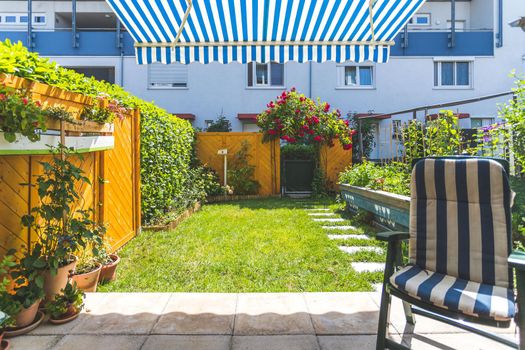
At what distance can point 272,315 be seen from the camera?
9.43ft

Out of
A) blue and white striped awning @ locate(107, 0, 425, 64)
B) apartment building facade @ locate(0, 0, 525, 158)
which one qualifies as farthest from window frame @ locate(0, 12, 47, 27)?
blue and white striped awning @ locate(107, 0, 425, 64)

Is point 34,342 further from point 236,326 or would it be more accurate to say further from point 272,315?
point 272,315

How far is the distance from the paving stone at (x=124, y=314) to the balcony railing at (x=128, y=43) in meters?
15.1

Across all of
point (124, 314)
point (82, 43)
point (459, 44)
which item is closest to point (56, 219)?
point (124, 314)

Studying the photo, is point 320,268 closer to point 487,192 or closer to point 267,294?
point 267,294

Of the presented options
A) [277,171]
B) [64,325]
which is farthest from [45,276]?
[277,171]

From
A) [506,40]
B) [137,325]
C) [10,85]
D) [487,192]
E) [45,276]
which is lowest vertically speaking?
[137,325]

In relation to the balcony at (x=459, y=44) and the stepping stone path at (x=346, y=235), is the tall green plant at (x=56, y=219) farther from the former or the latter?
the balcony at (x=459, y=44)

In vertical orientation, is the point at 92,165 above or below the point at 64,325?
above

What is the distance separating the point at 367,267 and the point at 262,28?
9.84 feet

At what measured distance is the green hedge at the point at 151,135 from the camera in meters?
2.86

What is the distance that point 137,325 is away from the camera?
107 inches

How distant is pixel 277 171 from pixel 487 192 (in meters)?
8.68

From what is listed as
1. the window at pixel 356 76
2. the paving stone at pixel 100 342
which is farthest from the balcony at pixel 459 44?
the paving stone at pixel 100 342
